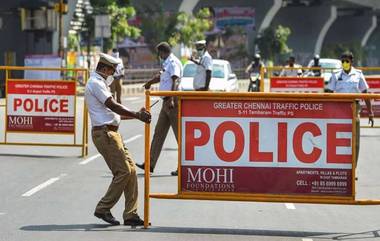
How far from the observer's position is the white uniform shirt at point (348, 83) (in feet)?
43.0

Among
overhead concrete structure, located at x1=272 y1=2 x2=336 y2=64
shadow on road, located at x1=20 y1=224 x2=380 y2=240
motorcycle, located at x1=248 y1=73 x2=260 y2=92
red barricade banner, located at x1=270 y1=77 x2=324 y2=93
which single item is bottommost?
shadow on road, located at x1=20 y1=224 x2=380 y2=240

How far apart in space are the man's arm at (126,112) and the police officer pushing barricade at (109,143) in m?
0.01

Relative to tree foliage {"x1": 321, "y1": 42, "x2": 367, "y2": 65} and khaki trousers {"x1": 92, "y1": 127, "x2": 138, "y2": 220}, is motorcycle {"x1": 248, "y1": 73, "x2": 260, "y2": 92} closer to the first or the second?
khaki trousers {"x1": 92, "y1": 127, "x2": 138, "y2": 220}

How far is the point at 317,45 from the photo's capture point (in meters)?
83.1

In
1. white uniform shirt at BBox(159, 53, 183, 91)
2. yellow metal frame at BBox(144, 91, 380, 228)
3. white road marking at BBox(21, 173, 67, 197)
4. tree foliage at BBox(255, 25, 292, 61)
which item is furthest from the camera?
tree foliage at BBox(255, 25, 292, 61)

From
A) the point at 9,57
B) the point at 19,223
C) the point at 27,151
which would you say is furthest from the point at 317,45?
the point at 19,223

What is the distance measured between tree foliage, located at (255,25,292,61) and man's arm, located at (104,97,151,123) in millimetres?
61073

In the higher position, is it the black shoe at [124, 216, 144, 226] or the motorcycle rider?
the motorcycle rider

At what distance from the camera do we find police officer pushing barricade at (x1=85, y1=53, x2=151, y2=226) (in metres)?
8.74

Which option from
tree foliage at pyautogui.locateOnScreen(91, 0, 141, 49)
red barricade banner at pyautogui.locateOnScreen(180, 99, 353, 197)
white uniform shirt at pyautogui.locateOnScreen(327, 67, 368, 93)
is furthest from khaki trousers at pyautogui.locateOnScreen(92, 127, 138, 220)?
tree foliage at pyautogui.locateOnScreen(91, 0, 141, 49)

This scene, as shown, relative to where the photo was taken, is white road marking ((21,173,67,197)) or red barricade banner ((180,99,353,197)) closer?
red barricade banner ((180,99,353,197))

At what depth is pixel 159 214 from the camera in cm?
979

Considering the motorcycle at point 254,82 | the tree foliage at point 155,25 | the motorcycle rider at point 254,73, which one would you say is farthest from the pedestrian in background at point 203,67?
the tree foliage at point 155,25

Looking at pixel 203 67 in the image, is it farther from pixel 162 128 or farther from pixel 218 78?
pixel 218 78
